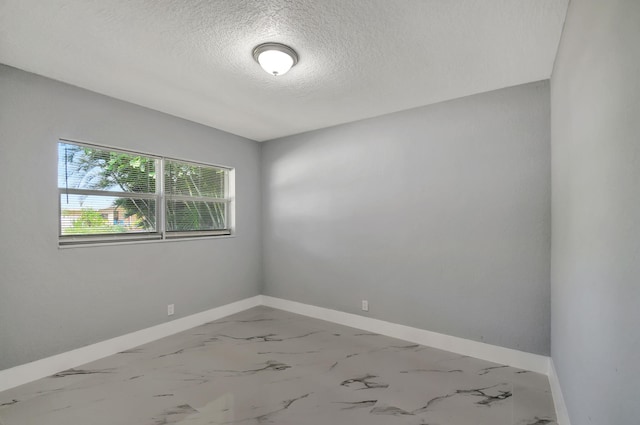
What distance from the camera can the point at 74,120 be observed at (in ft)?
8.36

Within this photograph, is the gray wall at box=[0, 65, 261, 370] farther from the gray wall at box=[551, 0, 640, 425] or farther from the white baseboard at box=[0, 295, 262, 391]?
the gray wall at box=[551, 0, 640, 425]

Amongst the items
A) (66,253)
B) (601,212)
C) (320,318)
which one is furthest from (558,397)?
(66,253)

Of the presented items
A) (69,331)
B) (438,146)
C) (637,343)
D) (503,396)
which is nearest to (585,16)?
(637,343)

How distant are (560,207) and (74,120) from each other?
3886 millimetres

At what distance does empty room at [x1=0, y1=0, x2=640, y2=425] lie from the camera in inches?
58.4

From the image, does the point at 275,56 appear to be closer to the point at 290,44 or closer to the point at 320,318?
the point at 290,44

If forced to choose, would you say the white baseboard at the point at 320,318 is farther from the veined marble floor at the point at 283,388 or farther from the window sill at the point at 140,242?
the window sill at the point at 140,242

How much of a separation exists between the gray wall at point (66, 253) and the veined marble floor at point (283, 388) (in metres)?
0.36

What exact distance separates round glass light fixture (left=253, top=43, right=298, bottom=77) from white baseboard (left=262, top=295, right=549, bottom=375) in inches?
108

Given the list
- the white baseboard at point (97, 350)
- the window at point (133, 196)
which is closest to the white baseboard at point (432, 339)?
the white baseboard at point (97, 350)

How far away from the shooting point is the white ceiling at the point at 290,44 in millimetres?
1616

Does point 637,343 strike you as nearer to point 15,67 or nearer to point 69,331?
point 69,331

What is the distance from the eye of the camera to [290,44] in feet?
6.33

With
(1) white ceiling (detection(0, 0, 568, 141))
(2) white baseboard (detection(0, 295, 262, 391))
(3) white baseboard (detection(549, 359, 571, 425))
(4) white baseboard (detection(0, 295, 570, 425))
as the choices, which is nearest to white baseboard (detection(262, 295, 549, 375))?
(4) white baseboard (detection(0, 295, 570, 425))
